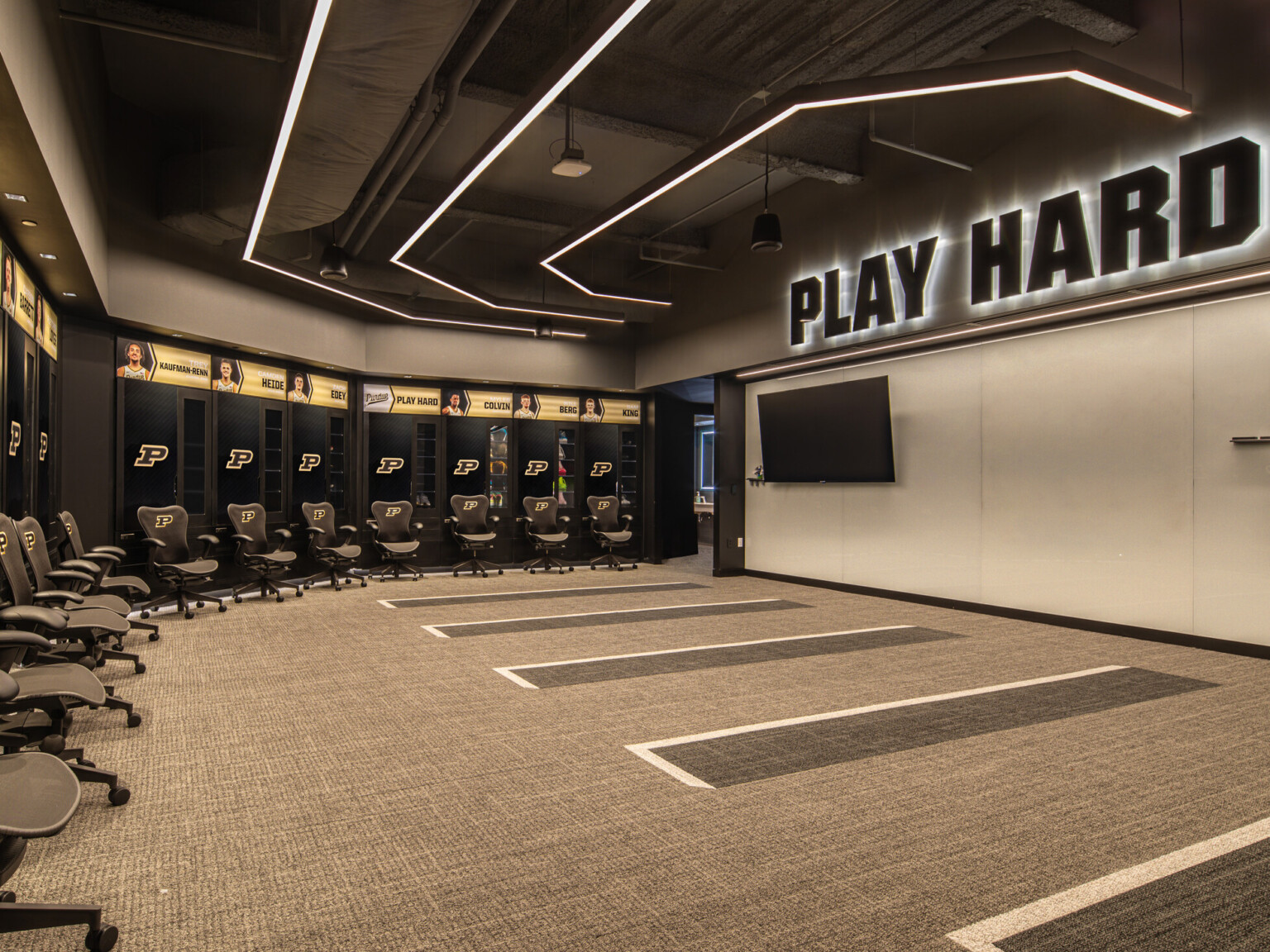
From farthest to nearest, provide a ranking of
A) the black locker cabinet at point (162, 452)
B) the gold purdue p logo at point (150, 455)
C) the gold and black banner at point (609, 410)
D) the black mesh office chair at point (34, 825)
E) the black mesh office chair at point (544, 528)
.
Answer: the gold and black banner at point (609, 410)
the black mesh office chair at point (544, 528)
the gold purdue p logo at point (150, 455)
the black locker cabinet at point (162, 452)
the black mesh office chair at point (34, 825)

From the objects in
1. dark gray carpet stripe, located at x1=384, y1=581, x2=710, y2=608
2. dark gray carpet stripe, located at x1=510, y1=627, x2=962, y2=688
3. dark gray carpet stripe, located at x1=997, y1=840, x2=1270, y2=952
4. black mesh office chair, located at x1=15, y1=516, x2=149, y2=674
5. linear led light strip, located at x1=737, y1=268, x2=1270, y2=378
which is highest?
linear led light strip, located at x1=737, y1=268, x2=1270, y2=378

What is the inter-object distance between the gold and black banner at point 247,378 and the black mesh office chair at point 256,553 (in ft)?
4.28

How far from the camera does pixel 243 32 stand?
15.8 ft

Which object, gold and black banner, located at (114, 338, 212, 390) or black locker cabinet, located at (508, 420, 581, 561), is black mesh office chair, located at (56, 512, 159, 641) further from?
black locker cabinet, located at (508, 420, 581, 561)

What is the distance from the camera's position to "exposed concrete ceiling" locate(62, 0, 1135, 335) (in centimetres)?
410

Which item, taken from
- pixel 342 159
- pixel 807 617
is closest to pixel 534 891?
pixel 342 159

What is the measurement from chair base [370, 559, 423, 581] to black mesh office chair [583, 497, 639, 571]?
2422 millimetres

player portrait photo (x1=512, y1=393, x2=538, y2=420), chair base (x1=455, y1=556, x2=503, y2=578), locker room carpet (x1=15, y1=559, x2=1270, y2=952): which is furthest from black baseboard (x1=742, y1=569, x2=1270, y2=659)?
player portrait photo (x1=512, y1=393, x2=538, y2=420)

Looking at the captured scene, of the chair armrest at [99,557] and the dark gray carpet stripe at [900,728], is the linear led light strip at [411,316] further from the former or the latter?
the dark gray carpet stripe at [900,728]

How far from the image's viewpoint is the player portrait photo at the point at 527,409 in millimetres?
11227

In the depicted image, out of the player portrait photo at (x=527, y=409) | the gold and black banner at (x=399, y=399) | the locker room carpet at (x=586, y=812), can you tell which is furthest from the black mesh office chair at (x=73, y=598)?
the player portrait photo at (x=527, y=409)

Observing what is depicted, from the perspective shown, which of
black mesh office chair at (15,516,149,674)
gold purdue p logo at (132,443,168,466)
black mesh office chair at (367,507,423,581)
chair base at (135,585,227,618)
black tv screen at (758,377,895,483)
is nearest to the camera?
black mesh office chair at (15,516,149,674)

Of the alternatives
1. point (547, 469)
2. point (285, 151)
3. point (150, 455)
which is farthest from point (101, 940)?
point (547, 469)

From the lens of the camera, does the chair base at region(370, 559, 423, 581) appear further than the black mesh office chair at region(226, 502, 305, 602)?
Yes
